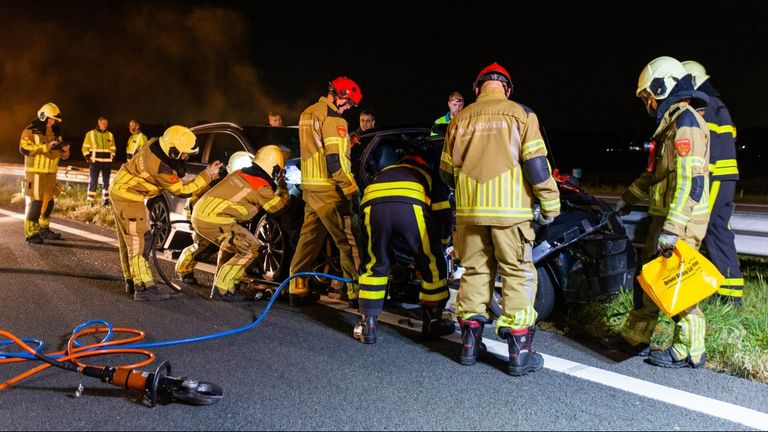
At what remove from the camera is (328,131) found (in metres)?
5.26

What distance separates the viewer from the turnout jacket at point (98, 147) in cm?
1368

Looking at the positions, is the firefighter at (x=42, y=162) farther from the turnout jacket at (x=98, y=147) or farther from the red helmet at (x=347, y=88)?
the red helmet at (x=347, y=88)

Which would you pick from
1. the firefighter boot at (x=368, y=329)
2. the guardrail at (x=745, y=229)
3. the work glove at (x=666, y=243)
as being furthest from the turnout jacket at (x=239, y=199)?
the work glove at (x=666, y=243)

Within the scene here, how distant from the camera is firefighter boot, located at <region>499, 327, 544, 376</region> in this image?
12.3ft

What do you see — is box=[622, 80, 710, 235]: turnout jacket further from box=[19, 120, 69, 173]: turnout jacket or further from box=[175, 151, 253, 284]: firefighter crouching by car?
box=[19, 120, 69, 173]: turnout jacket

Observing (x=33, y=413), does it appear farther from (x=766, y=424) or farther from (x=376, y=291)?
(x=766, y=424)

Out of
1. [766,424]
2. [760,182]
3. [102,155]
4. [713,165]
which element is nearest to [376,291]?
[766,424]

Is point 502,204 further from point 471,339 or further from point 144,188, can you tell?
point 144,188

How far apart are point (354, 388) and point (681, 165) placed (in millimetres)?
2316

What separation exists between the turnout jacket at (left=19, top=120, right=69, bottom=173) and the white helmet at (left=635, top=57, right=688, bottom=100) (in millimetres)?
8288

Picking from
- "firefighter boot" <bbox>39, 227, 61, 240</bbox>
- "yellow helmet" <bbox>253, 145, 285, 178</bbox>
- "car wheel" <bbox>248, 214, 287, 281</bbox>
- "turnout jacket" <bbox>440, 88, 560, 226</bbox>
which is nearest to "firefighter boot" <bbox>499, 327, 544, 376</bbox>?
"turnout jacket" <bbox>440, 88, 560, 226</bbox>

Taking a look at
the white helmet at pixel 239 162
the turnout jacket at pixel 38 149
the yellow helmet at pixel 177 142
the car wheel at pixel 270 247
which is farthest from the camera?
the turnout jacket at pixel 38 149

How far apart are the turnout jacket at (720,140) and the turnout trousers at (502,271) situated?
6.53ft

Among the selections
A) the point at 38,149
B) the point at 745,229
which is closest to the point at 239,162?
the point at 38,149
